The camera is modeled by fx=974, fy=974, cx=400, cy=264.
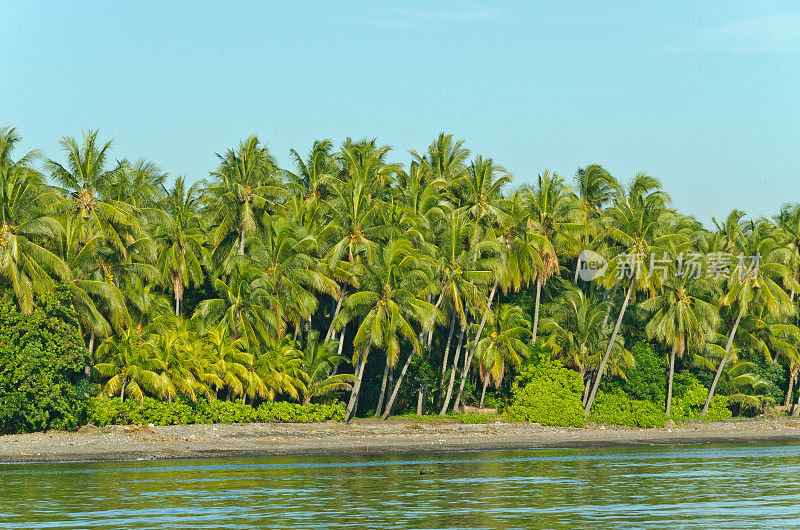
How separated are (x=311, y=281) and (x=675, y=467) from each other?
18.9 m

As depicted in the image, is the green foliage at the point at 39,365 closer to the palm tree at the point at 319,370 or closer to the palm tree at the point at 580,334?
the palm tree at the point at 319,370

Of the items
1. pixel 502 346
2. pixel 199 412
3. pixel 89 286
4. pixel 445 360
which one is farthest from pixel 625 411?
pixel 89 286

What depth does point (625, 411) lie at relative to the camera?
53.8 meters

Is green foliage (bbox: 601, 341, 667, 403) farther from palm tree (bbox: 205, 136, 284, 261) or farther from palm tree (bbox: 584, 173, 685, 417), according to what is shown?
palm tree (bbox: 205, 136, 284, 261)

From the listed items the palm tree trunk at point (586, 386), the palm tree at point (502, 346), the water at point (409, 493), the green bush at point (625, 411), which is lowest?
the water at point (409, 493)

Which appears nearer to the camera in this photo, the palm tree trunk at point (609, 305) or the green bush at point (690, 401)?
the palm tree trunk at point (609, 305)

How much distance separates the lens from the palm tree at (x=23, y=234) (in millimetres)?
36719

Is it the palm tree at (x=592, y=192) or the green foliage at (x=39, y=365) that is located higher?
the palm tree at (x=592, y=192)

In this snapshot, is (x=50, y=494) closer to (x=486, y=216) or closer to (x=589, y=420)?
(x=486, y=216)

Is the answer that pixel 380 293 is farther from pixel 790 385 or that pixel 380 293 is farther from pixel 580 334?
pixel 790 385

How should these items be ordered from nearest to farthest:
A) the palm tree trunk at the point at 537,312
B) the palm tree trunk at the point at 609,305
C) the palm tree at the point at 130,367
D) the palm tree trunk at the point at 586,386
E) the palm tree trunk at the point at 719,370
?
the palm tree at the point at 130,367 → the palm tree trunk at the point at 537,312 → the palm tree trunk at the point at 609,305 → the palm tree trunk at the point at 586,386 → the palm tree trunk at the point at 719,370

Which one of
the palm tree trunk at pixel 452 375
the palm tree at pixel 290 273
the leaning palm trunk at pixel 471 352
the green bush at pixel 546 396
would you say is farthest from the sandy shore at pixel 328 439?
the palm tree at pixel 290 273

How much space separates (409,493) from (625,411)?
30.8 meters

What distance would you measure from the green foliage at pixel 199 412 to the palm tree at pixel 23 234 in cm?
572
